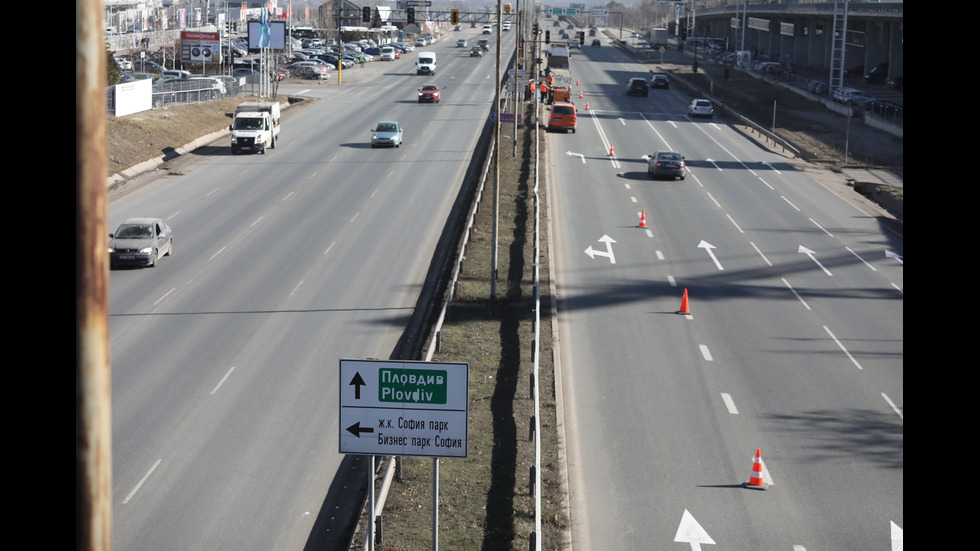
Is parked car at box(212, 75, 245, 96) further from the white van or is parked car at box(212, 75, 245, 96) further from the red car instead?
the white van

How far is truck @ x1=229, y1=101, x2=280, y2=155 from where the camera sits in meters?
53.3

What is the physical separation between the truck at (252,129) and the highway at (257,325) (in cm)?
81

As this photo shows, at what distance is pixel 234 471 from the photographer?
16.8 meters

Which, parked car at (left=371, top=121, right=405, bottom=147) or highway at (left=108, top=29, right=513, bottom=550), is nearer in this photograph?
highway at (left=108, top=29, right=513, bottom=550)

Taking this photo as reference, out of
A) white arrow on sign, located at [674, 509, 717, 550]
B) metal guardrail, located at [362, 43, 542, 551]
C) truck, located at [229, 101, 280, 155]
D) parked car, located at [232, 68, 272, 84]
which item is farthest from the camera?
parked car, located at [232, 68, 272, 84]

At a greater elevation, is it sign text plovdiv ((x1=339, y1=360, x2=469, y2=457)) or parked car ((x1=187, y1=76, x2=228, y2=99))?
parked car ((x1=187, y1=76, x2=228, y2=99))

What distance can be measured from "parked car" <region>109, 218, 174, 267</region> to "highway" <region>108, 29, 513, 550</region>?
37cm

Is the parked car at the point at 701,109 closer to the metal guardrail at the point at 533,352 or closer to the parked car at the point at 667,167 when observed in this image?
the parked car at the point at 667,167

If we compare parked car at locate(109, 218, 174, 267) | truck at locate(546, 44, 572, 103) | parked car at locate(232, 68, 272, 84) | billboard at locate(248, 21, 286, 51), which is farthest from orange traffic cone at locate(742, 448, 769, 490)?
truck at locate(546, 44, 572, 103)

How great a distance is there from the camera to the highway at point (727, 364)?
1558cm
